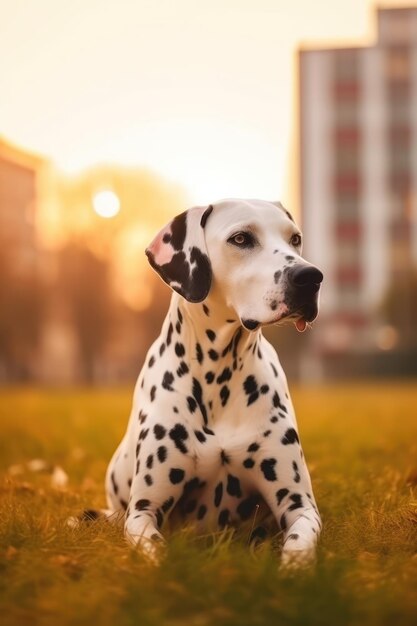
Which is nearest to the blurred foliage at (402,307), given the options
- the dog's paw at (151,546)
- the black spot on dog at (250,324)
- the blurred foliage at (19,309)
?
the blurred foliage at (19,309)

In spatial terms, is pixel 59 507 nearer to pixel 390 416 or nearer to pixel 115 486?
pixel 115 486

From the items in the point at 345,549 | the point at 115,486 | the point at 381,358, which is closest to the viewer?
the point at 345,549

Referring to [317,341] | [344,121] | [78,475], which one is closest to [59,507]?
[78,475]

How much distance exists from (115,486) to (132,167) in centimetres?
3023

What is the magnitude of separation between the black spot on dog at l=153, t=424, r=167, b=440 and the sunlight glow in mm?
30538

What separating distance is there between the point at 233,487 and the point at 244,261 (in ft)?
3.68

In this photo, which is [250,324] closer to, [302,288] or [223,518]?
[302,288]

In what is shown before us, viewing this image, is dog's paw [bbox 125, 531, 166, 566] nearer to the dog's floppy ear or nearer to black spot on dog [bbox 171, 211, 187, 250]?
the dog's floppy ear

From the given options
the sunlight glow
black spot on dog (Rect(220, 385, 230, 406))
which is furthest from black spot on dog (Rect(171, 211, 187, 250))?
the sunlight glow

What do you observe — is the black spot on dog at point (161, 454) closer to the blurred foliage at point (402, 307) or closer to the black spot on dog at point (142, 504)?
the black spot on dog at point (142, 504)

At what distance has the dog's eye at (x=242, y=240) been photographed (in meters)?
4.13

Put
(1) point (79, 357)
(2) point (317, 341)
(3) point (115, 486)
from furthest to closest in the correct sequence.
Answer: (2) point (317, 341)
(1) point (79, 357)
(3) point (115, 486)

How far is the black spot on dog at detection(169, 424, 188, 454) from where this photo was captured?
4.06m

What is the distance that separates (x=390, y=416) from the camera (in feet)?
45.5
